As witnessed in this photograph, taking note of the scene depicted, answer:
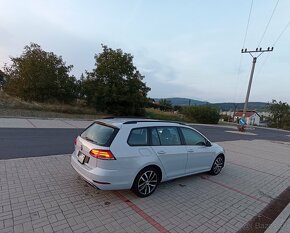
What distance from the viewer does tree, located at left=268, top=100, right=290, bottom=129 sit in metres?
62.7

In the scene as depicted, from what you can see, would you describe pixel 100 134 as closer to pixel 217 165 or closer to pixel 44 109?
pixel 217 165

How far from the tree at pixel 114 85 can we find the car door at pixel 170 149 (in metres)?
18.9

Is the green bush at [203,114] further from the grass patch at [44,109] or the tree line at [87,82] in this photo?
the grass patch at [44,109]

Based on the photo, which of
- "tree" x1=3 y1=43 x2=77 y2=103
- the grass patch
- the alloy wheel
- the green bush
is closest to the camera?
the alloy wheel

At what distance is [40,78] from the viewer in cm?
2311

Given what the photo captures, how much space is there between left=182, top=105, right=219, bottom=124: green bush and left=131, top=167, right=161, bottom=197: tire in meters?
32.2

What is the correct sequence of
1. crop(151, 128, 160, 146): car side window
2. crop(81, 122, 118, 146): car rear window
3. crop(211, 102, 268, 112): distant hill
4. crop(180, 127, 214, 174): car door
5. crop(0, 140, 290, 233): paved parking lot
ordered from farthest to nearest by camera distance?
crop(211, 102, 268, 112): distant hill
crop(180, 127, 214, 174): car door
crop(151, 128, 160, 146): car side window
crop(81, 122, 118, 146): car rear window
crop(0, 140, 290, 233): paved parking lot

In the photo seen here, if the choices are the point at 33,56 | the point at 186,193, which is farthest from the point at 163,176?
the point at 33,56

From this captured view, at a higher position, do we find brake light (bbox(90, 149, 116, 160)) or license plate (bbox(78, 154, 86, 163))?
brake light (bbox(90, 149, 116, 160))

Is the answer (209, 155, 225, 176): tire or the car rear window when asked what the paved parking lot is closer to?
(209, 155, 225, 176): tire

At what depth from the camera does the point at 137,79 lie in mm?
24984

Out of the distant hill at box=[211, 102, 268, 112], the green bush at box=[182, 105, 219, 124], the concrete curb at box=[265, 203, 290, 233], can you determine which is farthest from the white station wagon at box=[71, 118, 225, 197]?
the distant hill at box=[211, 102, 268, 112]

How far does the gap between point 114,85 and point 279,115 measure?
60156 millimetres

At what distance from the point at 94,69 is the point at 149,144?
71.2ft
